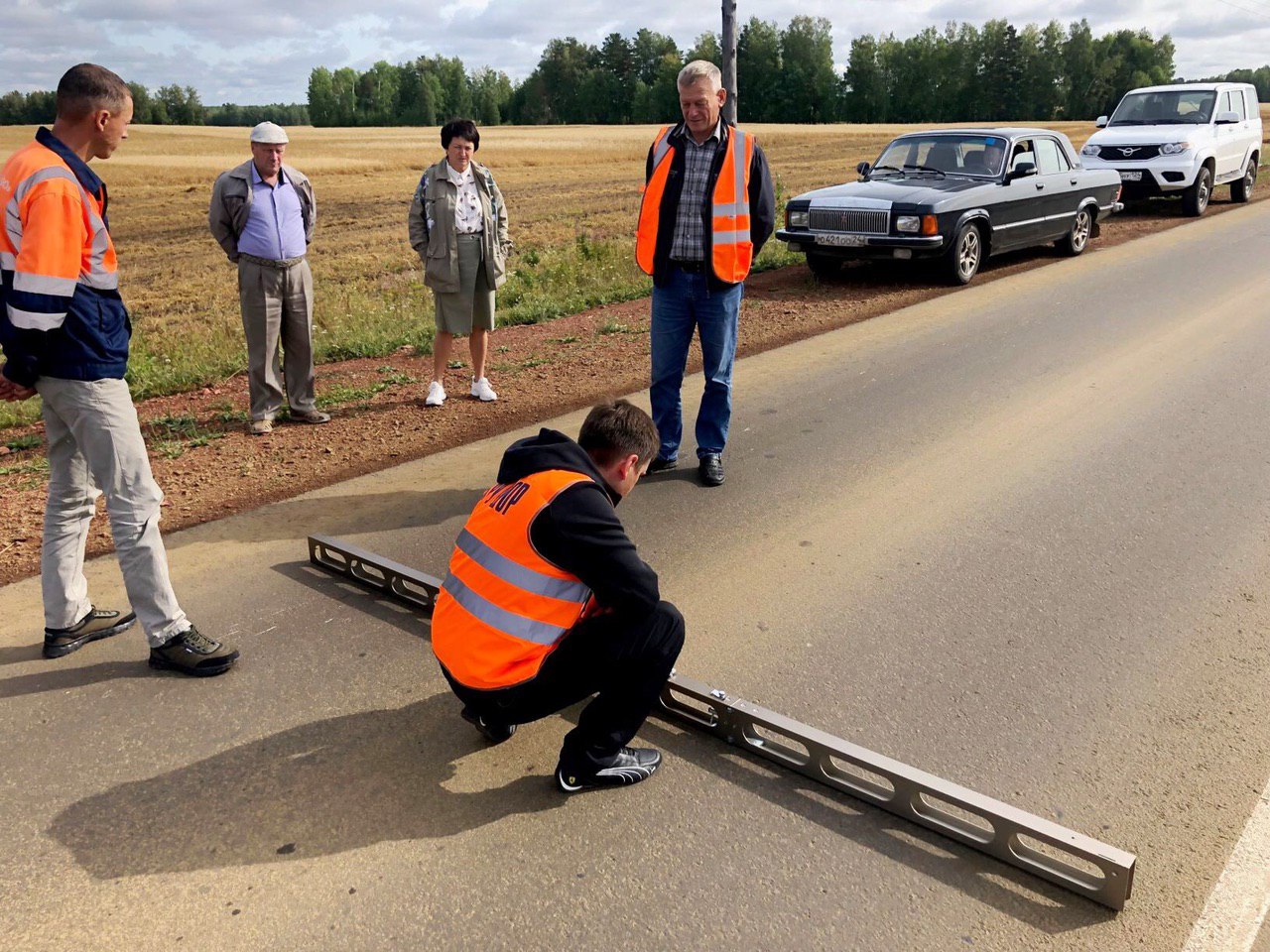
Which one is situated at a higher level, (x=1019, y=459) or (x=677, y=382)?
(x=677, y=382)

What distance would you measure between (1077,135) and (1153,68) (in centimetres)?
6567

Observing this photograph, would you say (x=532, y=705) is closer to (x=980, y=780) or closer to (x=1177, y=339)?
(x=980, y=780)

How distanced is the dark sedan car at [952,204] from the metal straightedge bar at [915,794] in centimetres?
910

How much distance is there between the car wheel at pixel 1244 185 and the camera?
65.0ft

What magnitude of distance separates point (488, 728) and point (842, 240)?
9736 mm

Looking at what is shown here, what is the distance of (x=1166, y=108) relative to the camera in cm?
1880

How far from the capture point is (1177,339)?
9.18m

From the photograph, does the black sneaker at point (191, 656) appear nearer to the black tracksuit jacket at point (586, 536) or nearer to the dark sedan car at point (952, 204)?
the black tracksuit jacket at point (586, 536)

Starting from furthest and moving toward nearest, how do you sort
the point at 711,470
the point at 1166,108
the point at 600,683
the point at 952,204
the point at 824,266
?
the point at 1166,108, the point at 824,266, the point at 952,204, the point at 711,470, the point at 600,683

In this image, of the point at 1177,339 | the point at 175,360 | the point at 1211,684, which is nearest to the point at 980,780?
the point at 1211,684

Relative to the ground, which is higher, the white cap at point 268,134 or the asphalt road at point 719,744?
the white cap at point 268,134

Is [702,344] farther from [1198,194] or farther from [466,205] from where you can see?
[1198,194]

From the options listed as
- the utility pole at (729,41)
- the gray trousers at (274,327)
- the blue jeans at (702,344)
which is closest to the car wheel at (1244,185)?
the utility pole at (729,41)

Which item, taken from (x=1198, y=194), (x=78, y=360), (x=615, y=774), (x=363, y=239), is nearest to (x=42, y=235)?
(x=78, y=360)
